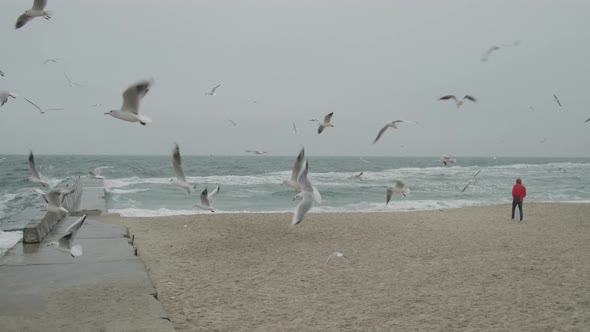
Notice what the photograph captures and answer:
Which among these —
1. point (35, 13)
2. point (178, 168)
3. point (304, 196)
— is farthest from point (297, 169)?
point (35, 13)

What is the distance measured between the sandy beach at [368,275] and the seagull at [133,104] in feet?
6.99

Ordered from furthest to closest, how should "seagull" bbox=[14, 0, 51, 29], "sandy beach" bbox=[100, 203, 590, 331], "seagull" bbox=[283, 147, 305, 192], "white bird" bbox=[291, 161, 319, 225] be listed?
"sandy beach" bbox=[100, 203, 590, 331] → "seagull" bbox=[283, 147, 305, 192] → "white bird" bbox=[291, 161, 319, 225] → "seagull" bbox=[14, 0, 51, 29]

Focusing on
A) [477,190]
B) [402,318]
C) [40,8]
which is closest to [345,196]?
[477,190]

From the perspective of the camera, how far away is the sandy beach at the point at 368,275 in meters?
4.98

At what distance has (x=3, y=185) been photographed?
2788 cm

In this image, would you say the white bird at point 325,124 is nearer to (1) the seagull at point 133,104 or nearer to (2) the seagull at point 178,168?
(2) the seagull at point 178,168

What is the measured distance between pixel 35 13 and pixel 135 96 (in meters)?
1.18

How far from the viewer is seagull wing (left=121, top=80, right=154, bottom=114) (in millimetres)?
3872

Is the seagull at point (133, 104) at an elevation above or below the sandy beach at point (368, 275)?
above

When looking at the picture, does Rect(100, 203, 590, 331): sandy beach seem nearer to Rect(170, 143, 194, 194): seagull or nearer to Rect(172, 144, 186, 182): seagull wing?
Rect(170, 143, 194, 194): seagull

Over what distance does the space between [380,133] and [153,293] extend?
384 cm

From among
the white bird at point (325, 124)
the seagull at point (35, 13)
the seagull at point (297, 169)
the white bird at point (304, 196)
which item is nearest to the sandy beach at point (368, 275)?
the white bird at point (304, 196)

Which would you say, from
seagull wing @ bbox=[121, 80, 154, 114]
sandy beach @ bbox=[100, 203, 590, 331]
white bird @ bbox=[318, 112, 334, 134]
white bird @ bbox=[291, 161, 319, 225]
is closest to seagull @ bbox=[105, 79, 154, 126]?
seagull wing @ bbox=[121, 80, 154, 114]

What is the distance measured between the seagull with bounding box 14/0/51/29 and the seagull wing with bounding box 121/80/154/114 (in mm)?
1064
